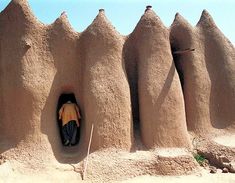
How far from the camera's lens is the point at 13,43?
39.0 ft

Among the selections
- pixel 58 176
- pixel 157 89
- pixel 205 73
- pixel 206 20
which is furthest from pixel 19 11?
pixel 206 20

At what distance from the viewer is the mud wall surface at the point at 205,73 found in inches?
520

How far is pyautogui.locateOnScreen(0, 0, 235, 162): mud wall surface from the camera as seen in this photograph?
11.5 m

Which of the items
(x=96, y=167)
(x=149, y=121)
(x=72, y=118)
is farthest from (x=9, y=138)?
(x=149, y=121)

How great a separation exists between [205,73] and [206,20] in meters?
2.26

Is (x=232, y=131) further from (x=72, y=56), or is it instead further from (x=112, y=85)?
(x=72, y=56)

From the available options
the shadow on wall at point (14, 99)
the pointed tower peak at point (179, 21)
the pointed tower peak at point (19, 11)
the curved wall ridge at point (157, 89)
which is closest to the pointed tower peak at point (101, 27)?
the curved wall ridge at point (157, 89)

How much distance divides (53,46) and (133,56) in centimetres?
280

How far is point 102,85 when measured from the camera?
11844 mm

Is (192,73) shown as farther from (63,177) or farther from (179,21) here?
(63,177)

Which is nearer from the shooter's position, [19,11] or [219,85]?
[19,11]

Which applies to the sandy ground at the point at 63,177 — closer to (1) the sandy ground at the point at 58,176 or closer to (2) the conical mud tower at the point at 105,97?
(1) the sandy ground at the point at 58,176

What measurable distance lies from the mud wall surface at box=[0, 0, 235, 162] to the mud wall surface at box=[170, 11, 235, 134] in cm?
4

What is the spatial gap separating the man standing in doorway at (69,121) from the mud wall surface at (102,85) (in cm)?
25
